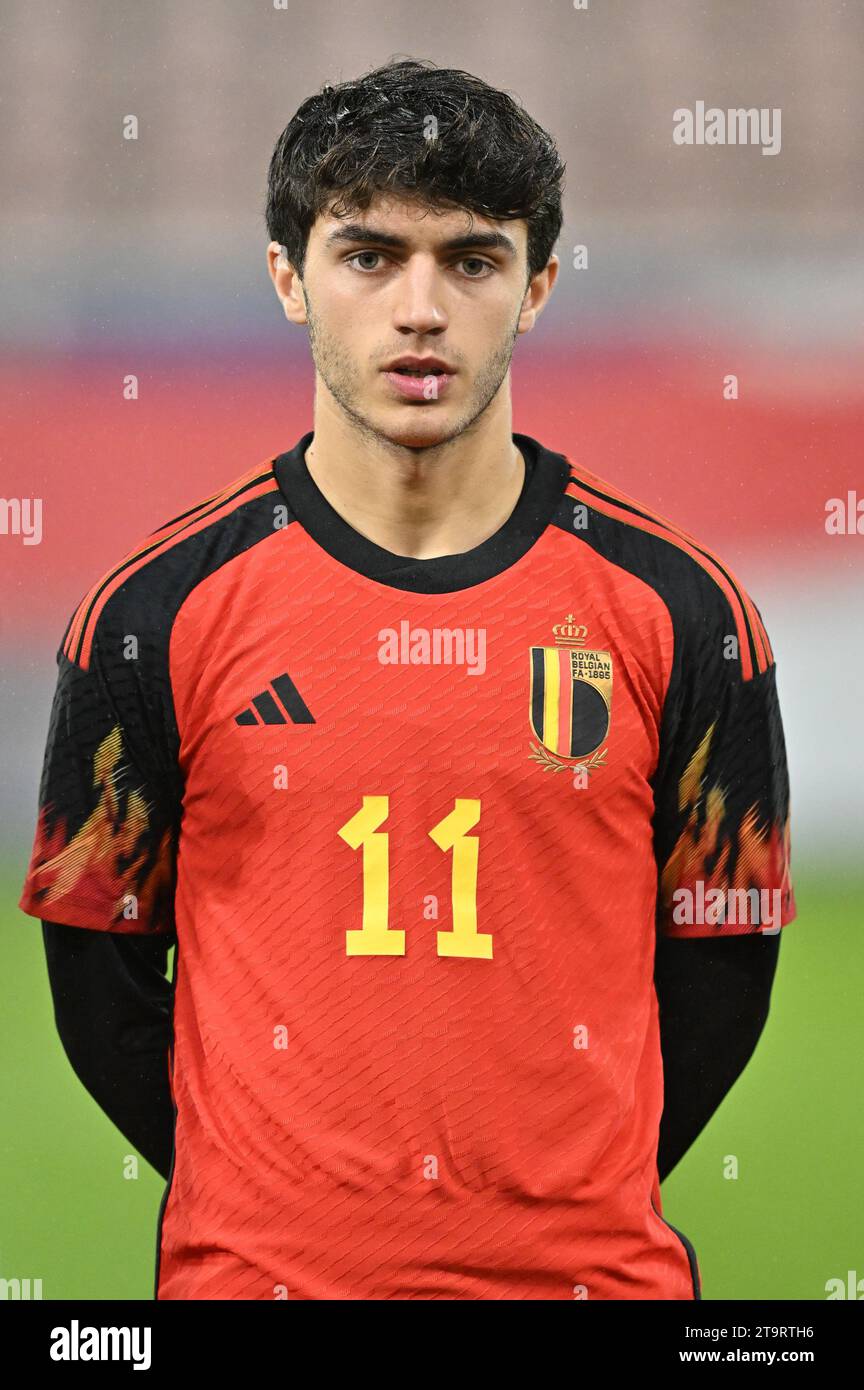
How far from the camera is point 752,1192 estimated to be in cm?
227

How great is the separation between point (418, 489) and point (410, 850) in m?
0.36

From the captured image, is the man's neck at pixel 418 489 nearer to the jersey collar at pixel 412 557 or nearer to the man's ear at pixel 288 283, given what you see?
the jersey collar at pixel 412 557

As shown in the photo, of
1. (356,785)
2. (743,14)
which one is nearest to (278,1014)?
(356,785)

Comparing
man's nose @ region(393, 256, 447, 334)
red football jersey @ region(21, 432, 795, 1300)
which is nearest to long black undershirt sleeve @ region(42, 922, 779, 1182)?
red football jersey @ region(21, 432, 795, 1300)

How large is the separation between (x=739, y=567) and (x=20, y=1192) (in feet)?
4.47

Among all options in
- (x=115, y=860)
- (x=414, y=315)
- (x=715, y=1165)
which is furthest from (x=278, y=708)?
(x=715, y=1165)

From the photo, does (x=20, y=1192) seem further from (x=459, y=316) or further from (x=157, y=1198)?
(x=459, y=316)

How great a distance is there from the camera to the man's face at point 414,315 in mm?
1487

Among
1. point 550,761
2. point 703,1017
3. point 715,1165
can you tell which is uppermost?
point 550,761

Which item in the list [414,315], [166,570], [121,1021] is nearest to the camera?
[414,315]

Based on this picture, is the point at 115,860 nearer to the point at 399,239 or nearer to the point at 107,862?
the point at 107,862

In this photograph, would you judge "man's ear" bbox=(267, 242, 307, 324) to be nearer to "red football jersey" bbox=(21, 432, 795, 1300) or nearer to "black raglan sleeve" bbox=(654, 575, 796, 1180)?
"red football jersey" bbox=(21, 432, 795, 1300)

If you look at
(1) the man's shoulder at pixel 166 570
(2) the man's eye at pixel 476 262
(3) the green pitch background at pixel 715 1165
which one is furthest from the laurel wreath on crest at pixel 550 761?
(3) the green pitch background at pixel 715 1165

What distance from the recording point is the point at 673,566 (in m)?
1.59
